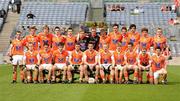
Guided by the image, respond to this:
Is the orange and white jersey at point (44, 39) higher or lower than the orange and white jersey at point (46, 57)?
higher

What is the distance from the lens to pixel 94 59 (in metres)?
16.9

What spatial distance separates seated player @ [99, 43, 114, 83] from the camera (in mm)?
16734

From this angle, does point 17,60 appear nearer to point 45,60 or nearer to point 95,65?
point 45,60

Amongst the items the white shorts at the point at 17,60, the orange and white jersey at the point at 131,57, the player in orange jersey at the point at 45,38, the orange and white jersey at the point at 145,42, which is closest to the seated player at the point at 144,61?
the orange and white jersey at the point at 131,57

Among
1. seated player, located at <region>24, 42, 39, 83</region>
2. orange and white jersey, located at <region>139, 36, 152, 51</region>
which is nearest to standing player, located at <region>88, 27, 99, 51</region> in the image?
orange and white jersey, located at <region>139, 36, 152, 51</region>

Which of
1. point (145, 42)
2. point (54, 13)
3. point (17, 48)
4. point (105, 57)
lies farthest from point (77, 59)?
point (54, 13)

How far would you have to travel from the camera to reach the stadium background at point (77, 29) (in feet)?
44.7

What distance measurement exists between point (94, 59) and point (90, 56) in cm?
16

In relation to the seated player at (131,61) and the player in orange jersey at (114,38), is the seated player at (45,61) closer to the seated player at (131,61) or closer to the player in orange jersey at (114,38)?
the player in orange jersey at (114,38)

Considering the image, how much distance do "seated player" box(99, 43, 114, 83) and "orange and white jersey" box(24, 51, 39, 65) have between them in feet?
6.49

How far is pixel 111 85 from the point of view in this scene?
52.7 ft

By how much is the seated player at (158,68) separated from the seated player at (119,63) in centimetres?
88

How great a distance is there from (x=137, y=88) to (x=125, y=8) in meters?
27.2

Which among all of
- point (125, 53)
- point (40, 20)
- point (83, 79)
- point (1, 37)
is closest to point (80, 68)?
point (83, 79)
